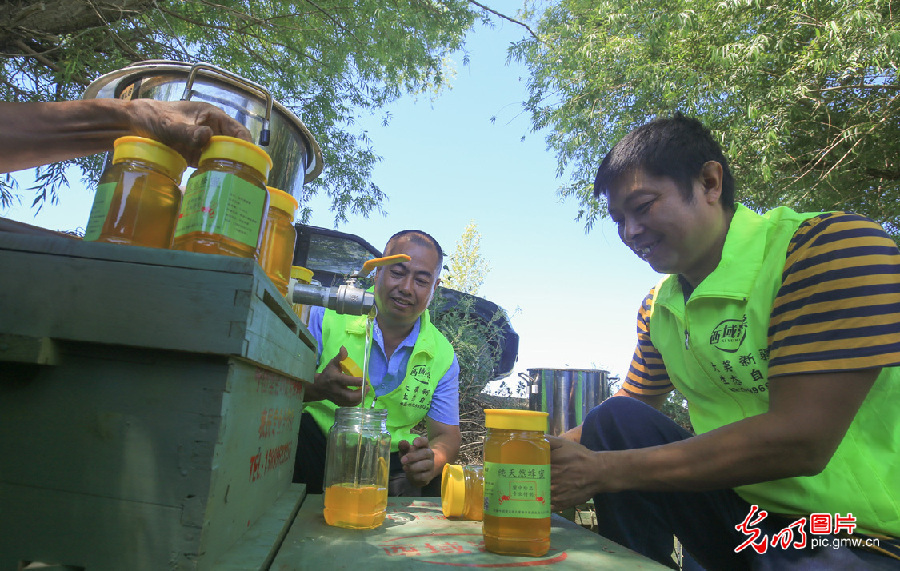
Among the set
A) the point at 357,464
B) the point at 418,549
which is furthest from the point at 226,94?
the point at 418,549

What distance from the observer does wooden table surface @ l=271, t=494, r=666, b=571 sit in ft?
3.34

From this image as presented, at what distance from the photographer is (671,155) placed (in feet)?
5.98

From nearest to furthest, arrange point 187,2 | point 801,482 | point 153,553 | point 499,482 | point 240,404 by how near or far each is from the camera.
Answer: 1. point 153,553
2. point 240,404
3. point 499,482
4. point 801,482
5. point 187,2

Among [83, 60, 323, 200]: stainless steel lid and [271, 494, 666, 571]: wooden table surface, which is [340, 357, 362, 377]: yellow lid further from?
[83, 60, 323, 200]: stainless steel lid

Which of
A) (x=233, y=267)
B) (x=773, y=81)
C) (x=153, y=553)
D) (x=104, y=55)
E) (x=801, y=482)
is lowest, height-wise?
(x=153, y=553)

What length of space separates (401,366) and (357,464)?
1.19 metres

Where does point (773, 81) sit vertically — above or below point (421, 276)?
above

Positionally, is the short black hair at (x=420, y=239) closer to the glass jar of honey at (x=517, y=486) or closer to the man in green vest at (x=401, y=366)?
the man in green vest at (x=401, y=366)

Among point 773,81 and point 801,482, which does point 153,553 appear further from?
point 773,81

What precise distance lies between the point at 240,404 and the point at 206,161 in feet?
1.64

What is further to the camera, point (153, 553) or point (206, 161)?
point (206, 161)

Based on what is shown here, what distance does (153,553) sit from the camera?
0.69 metres

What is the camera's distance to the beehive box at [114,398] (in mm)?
688

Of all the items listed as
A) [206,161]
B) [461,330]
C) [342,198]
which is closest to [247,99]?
[206,161]
